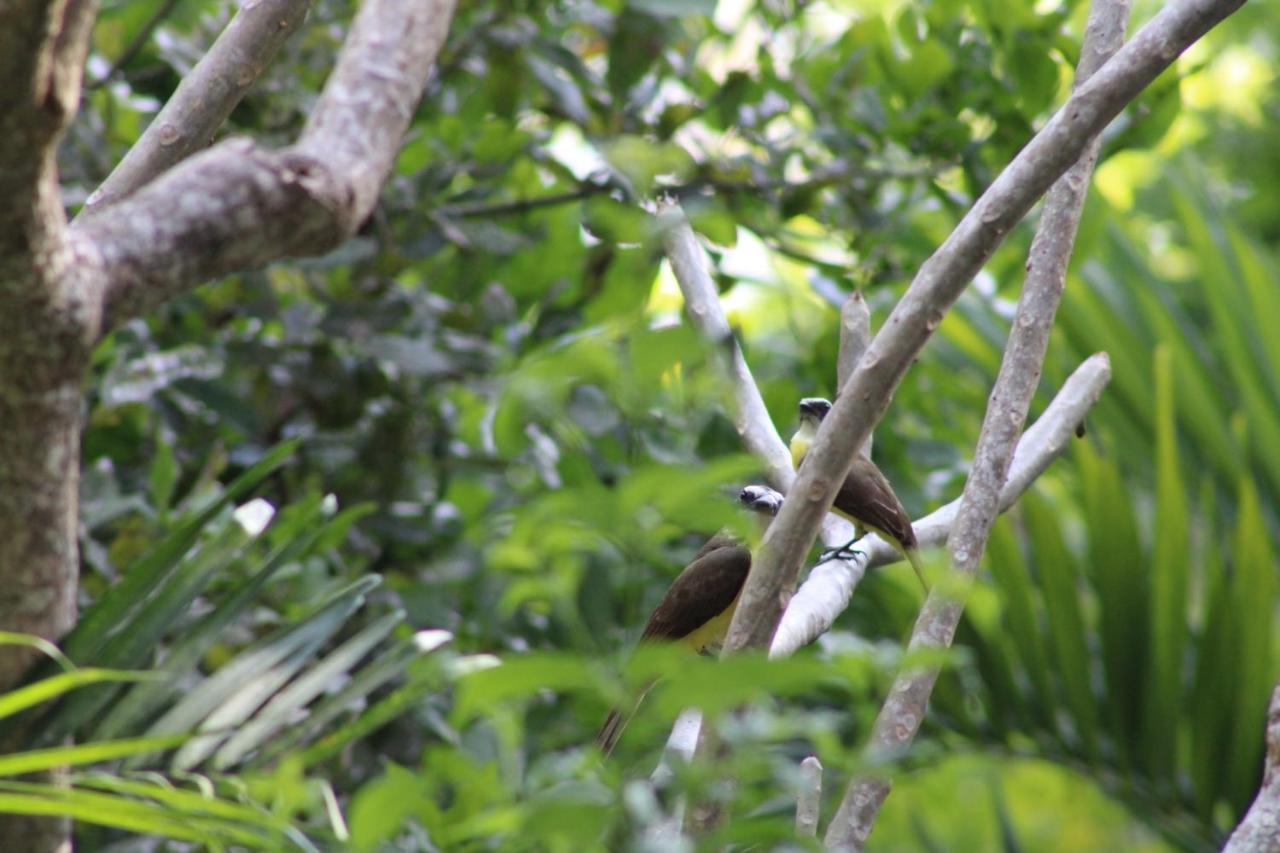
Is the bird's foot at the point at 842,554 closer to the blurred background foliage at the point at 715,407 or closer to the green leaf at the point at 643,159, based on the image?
the blurred background foliage at the point at 715,407

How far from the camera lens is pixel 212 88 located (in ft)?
5.21

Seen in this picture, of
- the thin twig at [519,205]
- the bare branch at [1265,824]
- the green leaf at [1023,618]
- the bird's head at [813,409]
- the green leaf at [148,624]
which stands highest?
the green leaf at [148,624]

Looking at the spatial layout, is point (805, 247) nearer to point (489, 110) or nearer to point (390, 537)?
point (489, 110)

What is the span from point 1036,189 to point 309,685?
82cm

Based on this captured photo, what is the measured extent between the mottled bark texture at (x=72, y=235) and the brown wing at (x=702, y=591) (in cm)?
151

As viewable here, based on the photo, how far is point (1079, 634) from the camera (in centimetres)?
333

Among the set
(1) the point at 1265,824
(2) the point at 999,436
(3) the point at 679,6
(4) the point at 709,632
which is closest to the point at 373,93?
(2) the point at 999,436

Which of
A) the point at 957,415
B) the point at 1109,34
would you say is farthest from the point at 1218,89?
the point at 1109,34

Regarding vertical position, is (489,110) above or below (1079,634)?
above

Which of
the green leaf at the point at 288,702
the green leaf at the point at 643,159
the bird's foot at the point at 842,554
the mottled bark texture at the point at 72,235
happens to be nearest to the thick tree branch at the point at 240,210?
the mottled bark texture at the point at 72,235

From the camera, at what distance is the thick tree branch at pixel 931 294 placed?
1.15 m

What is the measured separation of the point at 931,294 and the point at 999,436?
49 centimetres

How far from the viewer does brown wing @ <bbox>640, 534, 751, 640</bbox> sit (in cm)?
245

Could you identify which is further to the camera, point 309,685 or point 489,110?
point 489,110
